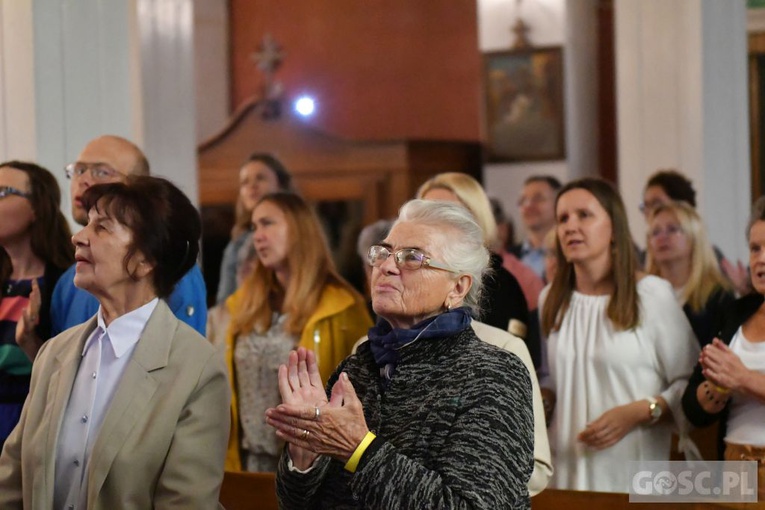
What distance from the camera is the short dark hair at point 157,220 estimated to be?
286 centimetres

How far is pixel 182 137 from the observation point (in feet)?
20.5

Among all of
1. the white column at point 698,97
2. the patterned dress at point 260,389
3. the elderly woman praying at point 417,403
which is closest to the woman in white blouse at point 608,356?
the patterned dress at point 260,389

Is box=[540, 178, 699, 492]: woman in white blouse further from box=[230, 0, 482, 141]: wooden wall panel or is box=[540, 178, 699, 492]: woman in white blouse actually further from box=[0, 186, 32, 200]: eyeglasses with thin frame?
box=[230, 0, 482, 141]: wooden wall panel

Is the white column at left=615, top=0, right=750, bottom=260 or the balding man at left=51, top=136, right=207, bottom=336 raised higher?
the white column at left=615, top=0, right=750, bottom=260

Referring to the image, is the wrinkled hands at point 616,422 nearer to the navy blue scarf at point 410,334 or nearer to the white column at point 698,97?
the navy blue scarf at point 410,334

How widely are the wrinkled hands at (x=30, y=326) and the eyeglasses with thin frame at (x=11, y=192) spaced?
398 mm

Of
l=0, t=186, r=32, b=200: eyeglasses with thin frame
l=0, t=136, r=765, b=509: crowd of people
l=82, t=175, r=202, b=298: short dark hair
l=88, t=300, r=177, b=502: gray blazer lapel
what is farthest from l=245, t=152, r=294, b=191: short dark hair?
l=88, t=300, r=177, b=502: gray blazer lapel

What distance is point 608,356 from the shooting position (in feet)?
12.8

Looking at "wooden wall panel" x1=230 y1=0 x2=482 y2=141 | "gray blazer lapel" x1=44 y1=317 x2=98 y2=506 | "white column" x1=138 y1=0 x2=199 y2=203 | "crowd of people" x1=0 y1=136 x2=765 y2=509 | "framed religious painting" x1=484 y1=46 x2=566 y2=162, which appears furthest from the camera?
"wooden wall panel" x1=230 y1=0 x2=482 y2=141

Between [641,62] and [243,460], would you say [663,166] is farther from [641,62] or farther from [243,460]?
[243,460]

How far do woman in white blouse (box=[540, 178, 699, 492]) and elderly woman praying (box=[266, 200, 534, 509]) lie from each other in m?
1.26

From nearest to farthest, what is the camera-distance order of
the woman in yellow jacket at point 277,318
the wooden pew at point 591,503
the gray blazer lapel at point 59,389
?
the gray blazer lapel at point 59,389 < the wooden pew at point 591,503 < the woman in yellow jacket at point 277,318

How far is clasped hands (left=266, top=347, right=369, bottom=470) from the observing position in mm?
2393

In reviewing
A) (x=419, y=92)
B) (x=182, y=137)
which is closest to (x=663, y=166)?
(x=182, y=137)
